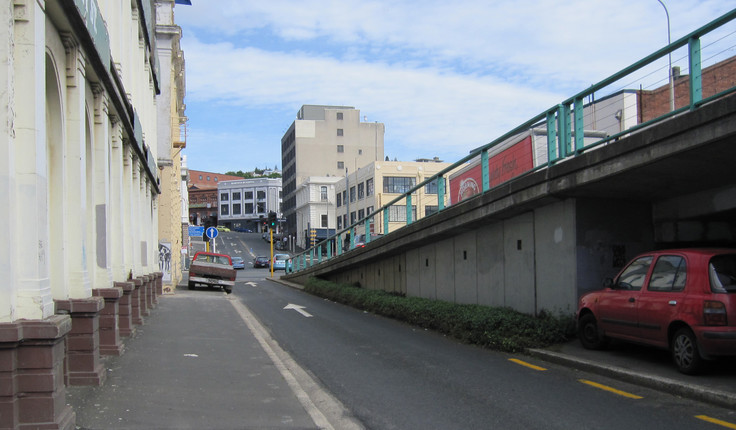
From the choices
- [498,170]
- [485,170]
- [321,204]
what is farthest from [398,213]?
[321,204]

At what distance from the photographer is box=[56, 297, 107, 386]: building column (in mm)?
7125

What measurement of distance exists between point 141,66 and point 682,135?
42.4ft

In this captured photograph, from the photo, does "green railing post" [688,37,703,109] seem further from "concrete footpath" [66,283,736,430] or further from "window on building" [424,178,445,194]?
"window on building" [424,178,445,194]

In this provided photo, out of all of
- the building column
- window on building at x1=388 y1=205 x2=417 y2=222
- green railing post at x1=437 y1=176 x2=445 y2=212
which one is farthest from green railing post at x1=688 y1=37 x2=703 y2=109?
window on building at x1=388 y1=205 x2=417 y2=222

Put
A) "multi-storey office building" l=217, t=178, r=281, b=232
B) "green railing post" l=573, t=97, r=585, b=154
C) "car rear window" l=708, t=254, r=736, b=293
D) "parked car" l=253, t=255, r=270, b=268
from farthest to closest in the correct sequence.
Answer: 1. "multi-storey office building" l=217, t=178, r=281, b=232
2. "parked car" l=253, t=255, r=270, b=268
3. "green railing post" l=573, t=97, r=585, b=154
4. "car rear window" l=708, t=254, r=736, b=293

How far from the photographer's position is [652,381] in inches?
305

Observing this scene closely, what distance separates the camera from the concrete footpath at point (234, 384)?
649cm

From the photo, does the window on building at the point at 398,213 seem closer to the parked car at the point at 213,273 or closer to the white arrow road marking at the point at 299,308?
the white arrow road marking at the point at 299,308

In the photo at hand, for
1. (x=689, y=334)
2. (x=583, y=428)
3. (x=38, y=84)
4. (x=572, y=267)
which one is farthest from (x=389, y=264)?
(x=38, y=84)

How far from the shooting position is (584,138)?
11.3 m

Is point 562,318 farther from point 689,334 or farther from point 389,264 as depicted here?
point 389,264

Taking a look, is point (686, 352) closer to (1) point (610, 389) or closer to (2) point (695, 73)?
(1) point (610, 389)

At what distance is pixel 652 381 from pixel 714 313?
1.07m

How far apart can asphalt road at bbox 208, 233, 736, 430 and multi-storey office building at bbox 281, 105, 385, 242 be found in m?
95.0
